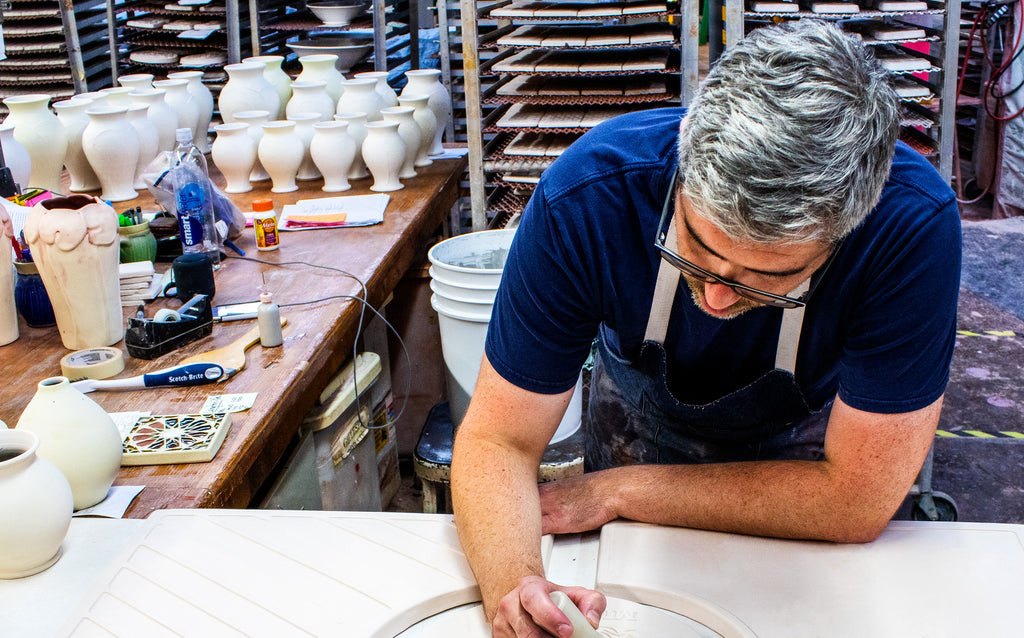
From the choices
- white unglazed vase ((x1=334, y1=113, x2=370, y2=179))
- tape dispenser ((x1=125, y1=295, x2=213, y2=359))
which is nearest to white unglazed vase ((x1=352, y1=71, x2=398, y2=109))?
white unglazed vase ((x1=334, y1=113, x2=370, y2=179))

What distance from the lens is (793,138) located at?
1029 millimetres

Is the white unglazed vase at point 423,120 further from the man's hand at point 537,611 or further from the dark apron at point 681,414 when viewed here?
the man's hand at point 537,611

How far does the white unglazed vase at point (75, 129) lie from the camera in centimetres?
304

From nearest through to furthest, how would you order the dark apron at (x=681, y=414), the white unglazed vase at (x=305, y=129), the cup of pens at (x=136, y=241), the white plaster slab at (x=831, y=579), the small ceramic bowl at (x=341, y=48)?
the white plaster slab at (x=831, y=579) < the dark apron at (x=681, y=414) < the cup of pens at (x=136, y=241) < the white unglazed vase at (x=305, y=129) < the small ceramic bowl at (x=341, y=48)

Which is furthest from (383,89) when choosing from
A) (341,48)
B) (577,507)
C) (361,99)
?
(577,507)

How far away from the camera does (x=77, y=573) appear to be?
129 centimetres

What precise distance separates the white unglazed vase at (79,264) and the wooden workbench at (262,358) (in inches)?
2.8

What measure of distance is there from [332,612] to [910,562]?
790mm

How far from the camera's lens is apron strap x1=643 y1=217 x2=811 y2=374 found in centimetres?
141

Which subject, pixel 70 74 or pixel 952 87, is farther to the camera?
pixel 70 74

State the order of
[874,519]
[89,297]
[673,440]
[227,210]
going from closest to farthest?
1. [874,519]
2. [673,440]
3. [89,297]
4. [227,210]

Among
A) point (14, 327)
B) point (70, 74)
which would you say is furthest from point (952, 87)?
point (70, 74)

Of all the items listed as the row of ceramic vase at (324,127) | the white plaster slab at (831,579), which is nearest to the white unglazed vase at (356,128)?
the row of ceramic vase at (324,127)

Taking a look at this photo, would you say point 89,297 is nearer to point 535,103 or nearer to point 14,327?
point 14,327
